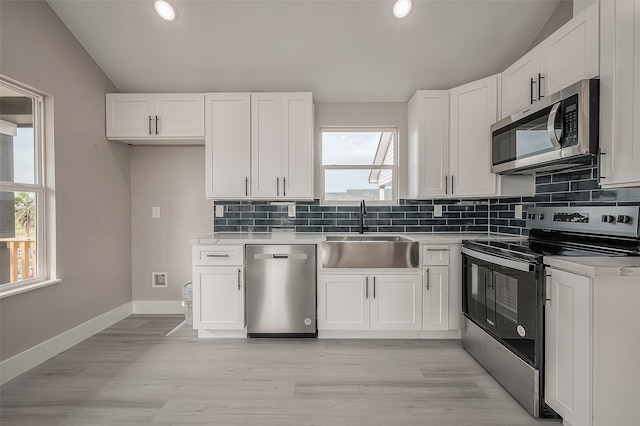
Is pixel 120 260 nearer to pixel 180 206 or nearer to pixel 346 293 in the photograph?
pixel 180 206

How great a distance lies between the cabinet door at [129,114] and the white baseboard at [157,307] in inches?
69.2

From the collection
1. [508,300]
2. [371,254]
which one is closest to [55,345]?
[371,254]

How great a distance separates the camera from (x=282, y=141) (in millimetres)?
3178

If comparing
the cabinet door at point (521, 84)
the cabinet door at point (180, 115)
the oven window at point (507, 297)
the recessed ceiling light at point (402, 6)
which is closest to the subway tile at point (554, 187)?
the cabinet door at point (521, 84)

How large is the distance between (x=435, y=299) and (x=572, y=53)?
198 centimetres

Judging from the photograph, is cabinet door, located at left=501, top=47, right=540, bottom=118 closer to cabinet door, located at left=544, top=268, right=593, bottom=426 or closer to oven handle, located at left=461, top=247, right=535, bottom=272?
oven handle, located at left=461, top=247, right=535, bottom=272

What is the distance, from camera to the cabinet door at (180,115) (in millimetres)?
3189

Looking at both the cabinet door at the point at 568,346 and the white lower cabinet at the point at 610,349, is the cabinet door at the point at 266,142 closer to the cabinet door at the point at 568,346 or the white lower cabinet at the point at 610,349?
the cabinet door at the point at 568,346

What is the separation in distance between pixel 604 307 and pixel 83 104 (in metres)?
3.91

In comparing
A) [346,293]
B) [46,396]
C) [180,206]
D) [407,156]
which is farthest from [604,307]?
[180,206]

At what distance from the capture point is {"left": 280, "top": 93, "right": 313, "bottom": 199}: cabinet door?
3170mm

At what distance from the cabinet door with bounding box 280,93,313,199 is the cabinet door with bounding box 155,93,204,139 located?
0.82 meters

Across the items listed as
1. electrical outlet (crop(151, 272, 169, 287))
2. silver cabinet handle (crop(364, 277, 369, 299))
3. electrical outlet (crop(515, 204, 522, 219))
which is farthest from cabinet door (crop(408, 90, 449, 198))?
electrical outlet (crop(151, 272, 169, 287))

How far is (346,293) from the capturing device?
2895 mm
